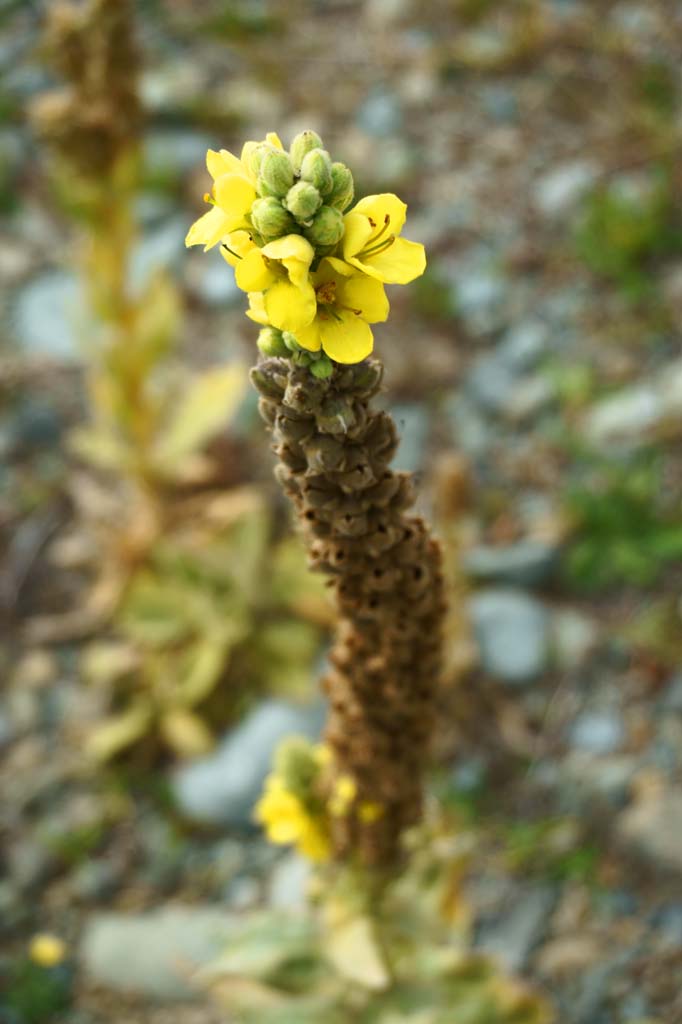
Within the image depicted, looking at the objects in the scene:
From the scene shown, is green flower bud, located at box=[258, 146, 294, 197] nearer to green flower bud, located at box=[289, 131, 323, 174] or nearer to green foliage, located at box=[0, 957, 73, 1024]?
green flower bud, located at box=[289, 131, 323, 174]

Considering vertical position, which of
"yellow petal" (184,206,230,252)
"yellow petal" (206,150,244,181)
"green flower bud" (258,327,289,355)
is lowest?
"green flower bud" (258,327,289,355)

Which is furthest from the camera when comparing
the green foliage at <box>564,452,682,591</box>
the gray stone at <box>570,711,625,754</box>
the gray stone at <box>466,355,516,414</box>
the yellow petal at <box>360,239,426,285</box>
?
the gray stone at <box>466,355,516,414</box>

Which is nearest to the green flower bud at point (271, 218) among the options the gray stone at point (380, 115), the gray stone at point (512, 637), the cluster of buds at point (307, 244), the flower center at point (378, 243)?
the cluster of buds at point (307, 244)

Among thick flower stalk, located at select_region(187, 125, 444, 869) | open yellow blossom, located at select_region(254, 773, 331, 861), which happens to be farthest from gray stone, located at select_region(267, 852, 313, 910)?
thick flower stalk, located at select_region(187, 125, 444, 869)

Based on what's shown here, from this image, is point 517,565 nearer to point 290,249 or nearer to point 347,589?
point 347,589

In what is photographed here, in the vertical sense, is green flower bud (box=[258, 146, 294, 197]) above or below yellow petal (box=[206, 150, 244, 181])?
below

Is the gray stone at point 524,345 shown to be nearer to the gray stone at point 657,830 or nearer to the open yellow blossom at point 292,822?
the gray stone at point 657,830

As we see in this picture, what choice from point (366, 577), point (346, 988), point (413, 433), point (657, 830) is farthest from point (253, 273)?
point (413, 433)
